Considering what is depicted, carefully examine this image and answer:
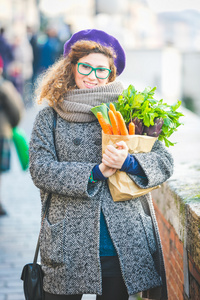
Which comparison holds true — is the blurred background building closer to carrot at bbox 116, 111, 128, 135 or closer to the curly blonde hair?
the curly blonde hair

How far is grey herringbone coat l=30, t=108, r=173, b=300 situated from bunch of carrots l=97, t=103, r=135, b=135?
0.46 ft

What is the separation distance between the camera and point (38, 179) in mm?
2377

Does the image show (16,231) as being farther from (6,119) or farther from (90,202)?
(90,202)

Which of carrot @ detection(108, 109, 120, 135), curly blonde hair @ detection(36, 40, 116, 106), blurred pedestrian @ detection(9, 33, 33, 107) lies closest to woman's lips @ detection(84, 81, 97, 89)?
curly blonde hair @ detection(36, 40, 116, 106)

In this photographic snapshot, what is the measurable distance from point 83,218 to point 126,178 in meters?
0.30

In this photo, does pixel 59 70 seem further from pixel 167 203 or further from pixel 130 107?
pixel 167 203

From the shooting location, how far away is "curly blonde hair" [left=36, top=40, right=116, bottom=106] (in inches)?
99.9

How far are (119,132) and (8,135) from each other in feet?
12.0

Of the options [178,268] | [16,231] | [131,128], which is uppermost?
[131,128]

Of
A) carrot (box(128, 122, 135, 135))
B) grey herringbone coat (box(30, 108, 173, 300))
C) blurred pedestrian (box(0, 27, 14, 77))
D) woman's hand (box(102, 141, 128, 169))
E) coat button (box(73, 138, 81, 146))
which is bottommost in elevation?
grey herringbone coat (box(30, 108, 173, 300))

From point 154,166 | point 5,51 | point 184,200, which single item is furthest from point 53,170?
point 5,51

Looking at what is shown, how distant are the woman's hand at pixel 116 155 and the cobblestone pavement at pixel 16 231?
2.35 feet

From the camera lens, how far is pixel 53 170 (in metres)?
2.35

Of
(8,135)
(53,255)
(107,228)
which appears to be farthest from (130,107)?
(8,135)
